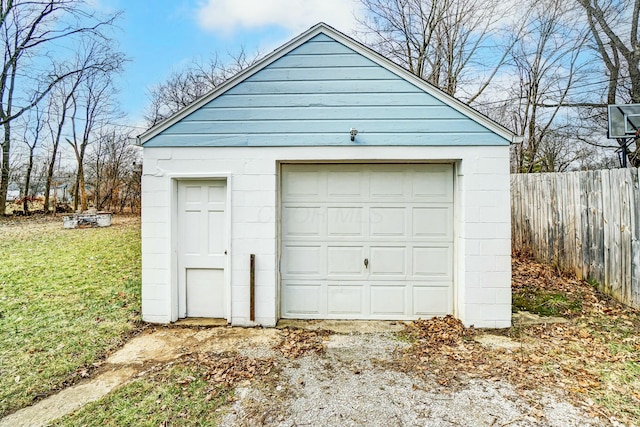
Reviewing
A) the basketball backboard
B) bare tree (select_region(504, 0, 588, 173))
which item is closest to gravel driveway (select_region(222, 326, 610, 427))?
the basketball backboard

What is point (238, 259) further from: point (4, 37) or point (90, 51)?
point (90, 51)

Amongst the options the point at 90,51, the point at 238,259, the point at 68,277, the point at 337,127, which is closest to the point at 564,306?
the point at 337,127

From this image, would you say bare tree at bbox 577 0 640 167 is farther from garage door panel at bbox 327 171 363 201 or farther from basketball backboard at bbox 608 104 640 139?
garage door panel at bbox 327 171 363 201

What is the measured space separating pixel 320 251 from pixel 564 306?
3866 mm

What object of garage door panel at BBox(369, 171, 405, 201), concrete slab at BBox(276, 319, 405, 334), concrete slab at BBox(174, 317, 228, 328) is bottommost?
concrete slab at BBox(276, 319, 405, 334)

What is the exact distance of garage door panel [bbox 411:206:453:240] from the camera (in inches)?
195

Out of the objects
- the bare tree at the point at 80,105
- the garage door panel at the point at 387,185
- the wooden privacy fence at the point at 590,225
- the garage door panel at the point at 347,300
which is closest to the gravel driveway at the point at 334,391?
the garage door panel at the point at 347,300

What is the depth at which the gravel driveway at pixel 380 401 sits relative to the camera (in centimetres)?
274

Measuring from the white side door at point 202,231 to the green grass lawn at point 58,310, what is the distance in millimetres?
1146

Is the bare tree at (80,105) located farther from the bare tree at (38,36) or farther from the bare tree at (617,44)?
the bare tree at (617,44)

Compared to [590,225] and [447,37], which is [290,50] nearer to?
[590,225]

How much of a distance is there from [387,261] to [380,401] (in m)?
2.27

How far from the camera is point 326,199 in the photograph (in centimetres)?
505

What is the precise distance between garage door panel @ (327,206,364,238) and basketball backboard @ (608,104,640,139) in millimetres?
5773
